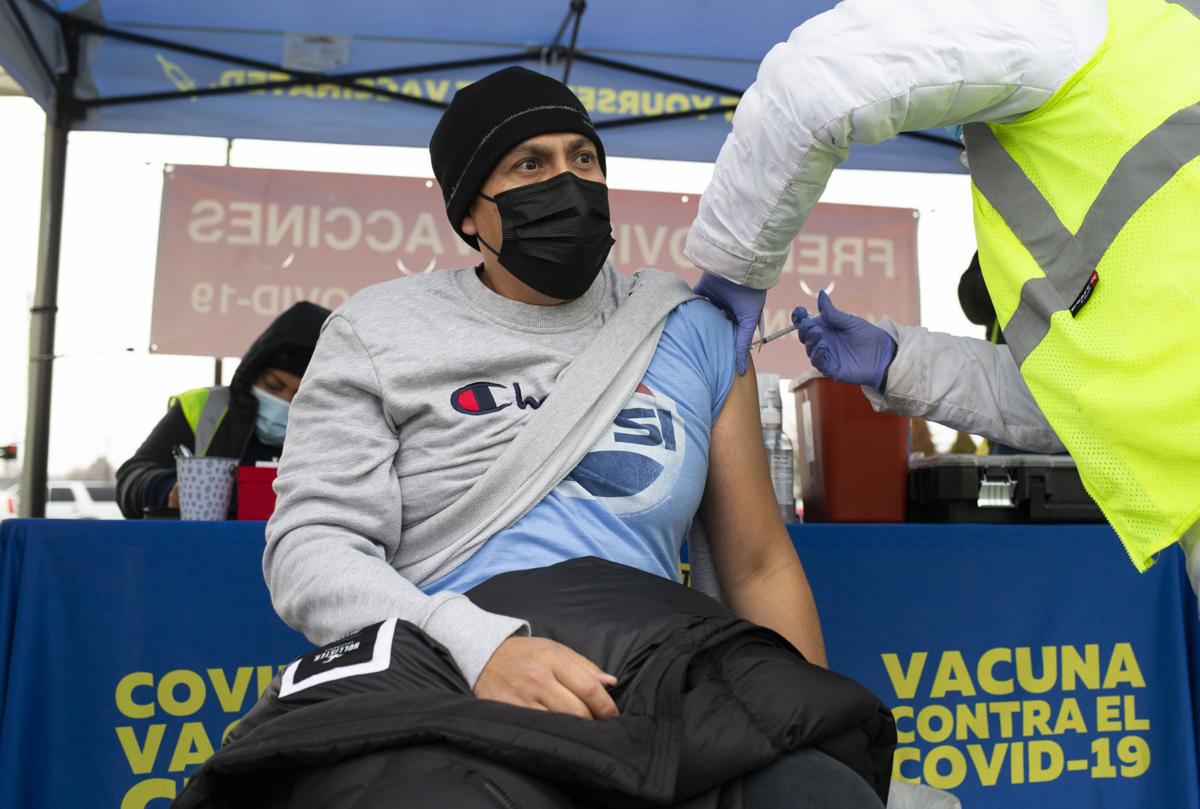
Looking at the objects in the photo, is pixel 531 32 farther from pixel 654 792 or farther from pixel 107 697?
pixel 654 792

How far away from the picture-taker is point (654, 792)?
80 centimetres

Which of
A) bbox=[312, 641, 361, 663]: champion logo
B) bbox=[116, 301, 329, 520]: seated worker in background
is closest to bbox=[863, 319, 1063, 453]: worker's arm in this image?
bbox=[312, 641, 361, 663]: champion logo

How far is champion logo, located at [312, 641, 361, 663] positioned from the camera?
99cm

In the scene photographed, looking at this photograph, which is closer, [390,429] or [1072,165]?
[1072,165]

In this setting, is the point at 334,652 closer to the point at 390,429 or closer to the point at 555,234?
the point at 390,429

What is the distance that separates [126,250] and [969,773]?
3501 mm

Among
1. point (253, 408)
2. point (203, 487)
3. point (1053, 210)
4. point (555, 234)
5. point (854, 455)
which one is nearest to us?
point (1053, 210)

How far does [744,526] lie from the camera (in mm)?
1487

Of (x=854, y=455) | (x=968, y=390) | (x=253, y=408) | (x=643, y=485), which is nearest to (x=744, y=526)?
(x=643, y=485)

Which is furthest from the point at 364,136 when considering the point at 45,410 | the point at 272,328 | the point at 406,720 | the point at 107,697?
the point at 406,720

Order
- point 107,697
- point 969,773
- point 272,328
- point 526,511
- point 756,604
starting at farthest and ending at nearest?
point 272,328 < point 969,773 < point 107,697 < point 756,604 < point 526,511

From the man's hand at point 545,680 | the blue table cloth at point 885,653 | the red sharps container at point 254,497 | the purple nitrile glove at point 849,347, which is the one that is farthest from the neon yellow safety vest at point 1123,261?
the red sharps container at point 254,497

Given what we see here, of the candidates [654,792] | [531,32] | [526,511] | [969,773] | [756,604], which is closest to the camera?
[654,792]

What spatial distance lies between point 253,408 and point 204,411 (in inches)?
8.0
